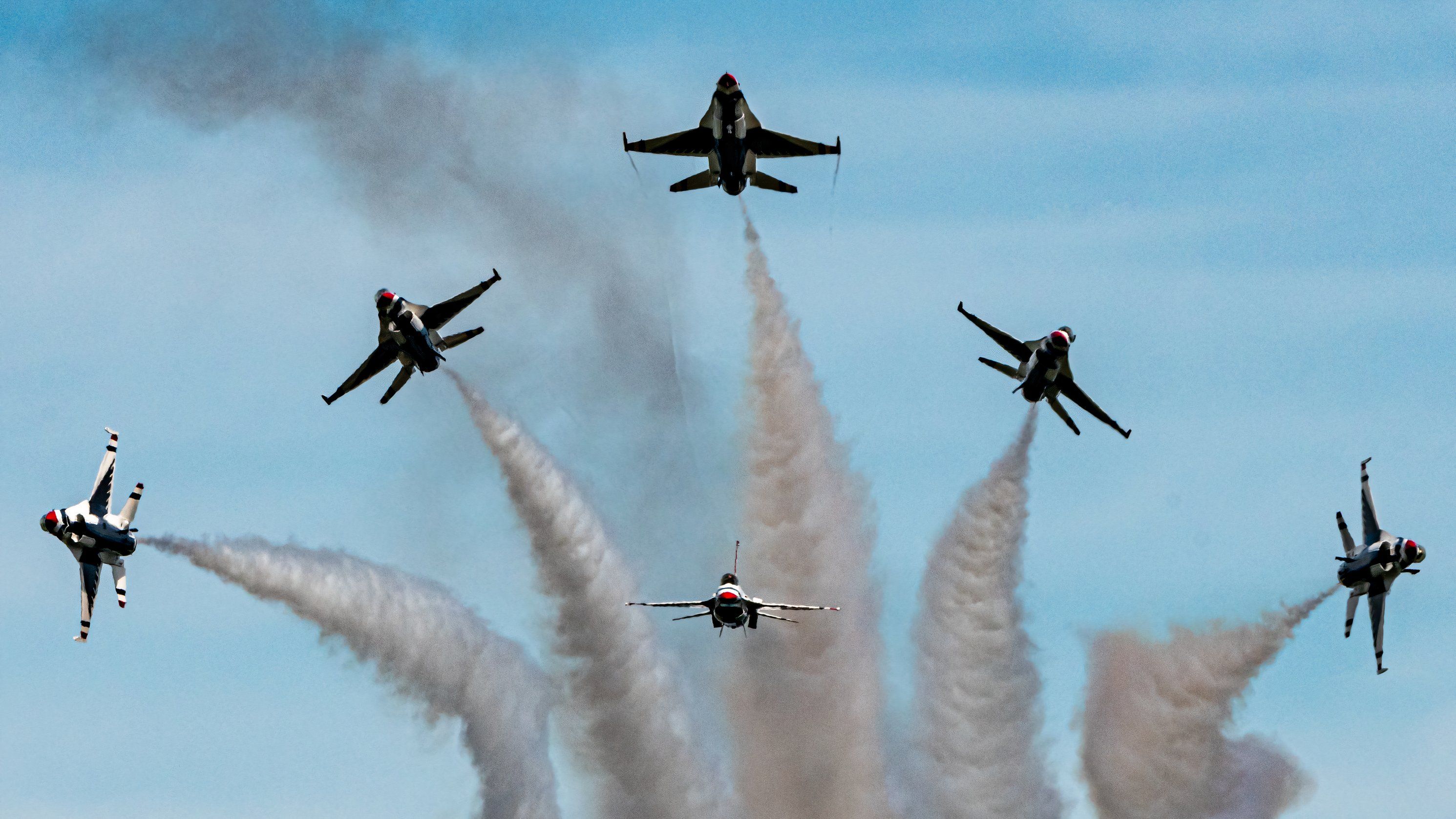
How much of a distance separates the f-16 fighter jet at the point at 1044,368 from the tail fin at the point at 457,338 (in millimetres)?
18993

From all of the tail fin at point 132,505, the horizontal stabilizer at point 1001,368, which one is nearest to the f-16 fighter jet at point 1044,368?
the horizontal stabilizer at point 1001,368

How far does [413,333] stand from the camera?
4471 inches

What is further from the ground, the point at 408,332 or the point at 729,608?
the point at 408,332

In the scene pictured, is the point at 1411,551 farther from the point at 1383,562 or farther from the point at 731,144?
the point at 731,144

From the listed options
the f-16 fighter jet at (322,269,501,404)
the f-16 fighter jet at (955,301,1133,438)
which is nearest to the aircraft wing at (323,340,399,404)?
the f-16 fighter jet at (322,269,501,404)

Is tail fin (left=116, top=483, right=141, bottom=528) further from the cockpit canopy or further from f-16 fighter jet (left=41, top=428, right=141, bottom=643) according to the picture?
the cockpit canopy

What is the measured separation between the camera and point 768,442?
129m

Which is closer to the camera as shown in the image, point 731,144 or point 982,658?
point 731,144

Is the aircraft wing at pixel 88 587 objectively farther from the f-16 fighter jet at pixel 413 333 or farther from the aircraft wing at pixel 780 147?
the aircraft wing at pixel 780 147

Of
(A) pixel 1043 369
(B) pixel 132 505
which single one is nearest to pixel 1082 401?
(A) pixel 1043 369

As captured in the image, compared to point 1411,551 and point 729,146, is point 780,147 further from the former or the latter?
point 1411,551

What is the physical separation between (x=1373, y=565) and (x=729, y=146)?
30061 mm

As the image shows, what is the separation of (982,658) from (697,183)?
24.5 meters

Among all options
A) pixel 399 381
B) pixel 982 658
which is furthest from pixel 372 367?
pixel 982 658
